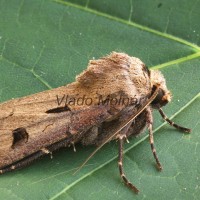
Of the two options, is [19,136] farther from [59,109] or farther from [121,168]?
[121,168]

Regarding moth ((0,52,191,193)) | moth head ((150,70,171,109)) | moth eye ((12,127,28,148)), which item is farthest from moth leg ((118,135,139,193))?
moth eye ((12,127,28,148))

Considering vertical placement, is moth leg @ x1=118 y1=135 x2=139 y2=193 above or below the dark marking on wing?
below

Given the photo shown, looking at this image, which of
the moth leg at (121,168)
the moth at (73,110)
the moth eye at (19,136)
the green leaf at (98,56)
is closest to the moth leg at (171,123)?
the green leaf at (98,56)

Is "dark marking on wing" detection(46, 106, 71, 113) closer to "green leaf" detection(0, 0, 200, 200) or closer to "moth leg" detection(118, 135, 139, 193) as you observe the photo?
"green leaf" detection(0, 0, 200, 200)

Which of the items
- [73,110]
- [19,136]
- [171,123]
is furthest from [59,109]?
[171,123]

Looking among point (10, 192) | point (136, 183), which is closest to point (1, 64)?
point (10, 192)

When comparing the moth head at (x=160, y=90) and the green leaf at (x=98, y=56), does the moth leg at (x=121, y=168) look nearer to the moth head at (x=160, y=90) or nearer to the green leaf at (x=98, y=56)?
the green leaf at (x=98, y=56)
